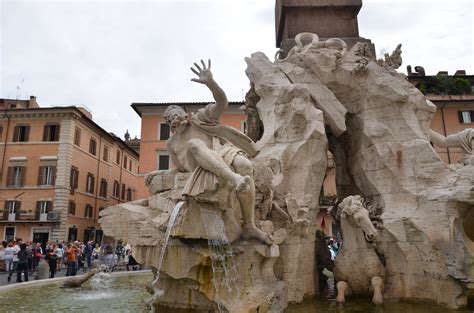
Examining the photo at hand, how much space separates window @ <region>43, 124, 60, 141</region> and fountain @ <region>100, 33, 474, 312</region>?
76.1 ft

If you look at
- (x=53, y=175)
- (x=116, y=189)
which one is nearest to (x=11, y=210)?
(x=53, y=175)

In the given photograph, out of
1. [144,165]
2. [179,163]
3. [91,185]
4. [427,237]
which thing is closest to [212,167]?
[179,163]

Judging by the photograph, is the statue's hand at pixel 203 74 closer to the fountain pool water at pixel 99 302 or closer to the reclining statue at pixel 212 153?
the reclining statue at pixel 212 153

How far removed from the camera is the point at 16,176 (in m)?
28.3

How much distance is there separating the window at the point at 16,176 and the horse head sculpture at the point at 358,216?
26.9 m

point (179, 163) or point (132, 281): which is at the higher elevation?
point (179, 163)

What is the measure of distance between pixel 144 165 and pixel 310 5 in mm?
23351

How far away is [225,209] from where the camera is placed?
16.6ft

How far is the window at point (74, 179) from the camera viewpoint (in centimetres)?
2821

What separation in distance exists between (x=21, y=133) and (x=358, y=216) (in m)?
28.5

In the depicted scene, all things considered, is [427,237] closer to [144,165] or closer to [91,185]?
[144,165]

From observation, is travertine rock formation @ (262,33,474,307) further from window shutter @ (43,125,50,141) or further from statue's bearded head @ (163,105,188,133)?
window shutter @ (43,125,50,141)

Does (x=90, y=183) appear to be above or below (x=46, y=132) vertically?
below

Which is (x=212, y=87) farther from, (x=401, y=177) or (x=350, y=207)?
(x=401, y=177)
